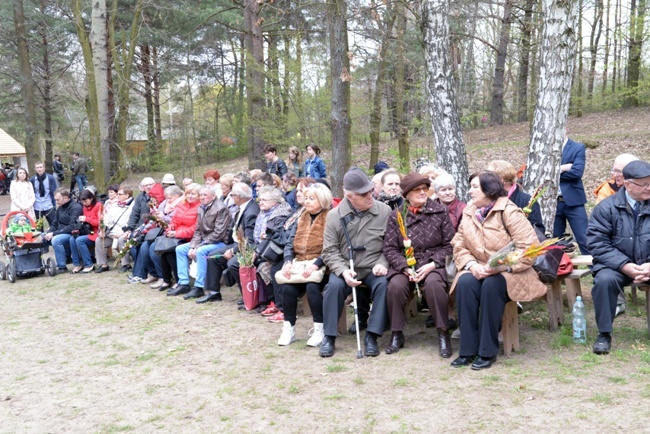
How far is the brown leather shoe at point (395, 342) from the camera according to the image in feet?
16.4

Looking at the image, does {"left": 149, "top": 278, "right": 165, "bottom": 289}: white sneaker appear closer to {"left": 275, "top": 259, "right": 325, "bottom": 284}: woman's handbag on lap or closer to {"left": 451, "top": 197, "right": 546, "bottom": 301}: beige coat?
{"left": 275, "top": 259, "right": 325, "bottom": 284}: woman's handbag on lap

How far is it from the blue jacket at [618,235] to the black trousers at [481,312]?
2.70 feet

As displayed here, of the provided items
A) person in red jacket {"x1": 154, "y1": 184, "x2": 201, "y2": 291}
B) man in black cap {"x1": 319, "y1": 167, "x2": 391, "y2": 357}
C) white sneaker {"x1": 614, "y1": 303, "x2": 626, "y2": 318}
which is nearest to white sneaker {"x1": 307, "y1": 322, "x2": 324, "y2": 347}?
man in black cap {"x1": 319, "y1": 167, "x2": 391, "y2": 357}

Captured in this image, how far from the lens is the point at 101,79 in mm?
13586

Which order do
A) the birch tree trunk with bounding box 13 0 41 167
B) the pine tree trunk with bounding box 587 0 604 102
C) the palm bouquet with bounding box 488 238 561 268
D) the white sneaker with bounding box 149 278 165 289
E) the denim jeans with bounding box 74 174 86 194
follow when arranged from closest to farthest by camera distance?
1. the palm bouquet with bounding box 488 238 561 268
2. the white sneaker with bounding box 149 278 165 289
3. the birch tree trunk with bounding box 13 0 41 167
4. the denim jeans with bounding box 74 174 86 194
5. the pine tree trunk with bounding box 587 0 604 102

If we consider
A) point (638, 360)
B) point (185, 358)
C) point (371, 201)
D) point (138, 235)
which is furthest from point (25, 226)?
point (638, 360)

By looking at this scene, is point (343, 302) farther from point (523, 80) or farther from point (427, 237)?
point (523, 80)

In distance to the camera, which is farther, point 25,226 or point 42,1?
point 42,1

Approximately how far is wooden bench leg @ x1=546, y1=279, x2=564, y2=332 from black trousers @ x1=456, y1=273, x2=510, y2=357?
2.44 feet

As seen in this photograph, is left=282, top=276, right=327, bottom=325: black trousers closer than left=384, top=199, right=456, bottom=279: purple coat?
No

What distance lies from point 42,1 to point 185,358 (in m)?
20.7

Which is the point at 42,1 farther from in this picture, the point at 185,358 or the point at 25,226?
the point at 185,358

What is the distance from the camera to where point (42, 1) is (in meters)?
21.8

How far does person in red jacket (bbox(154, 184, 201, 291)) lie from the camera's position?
7.99 m
